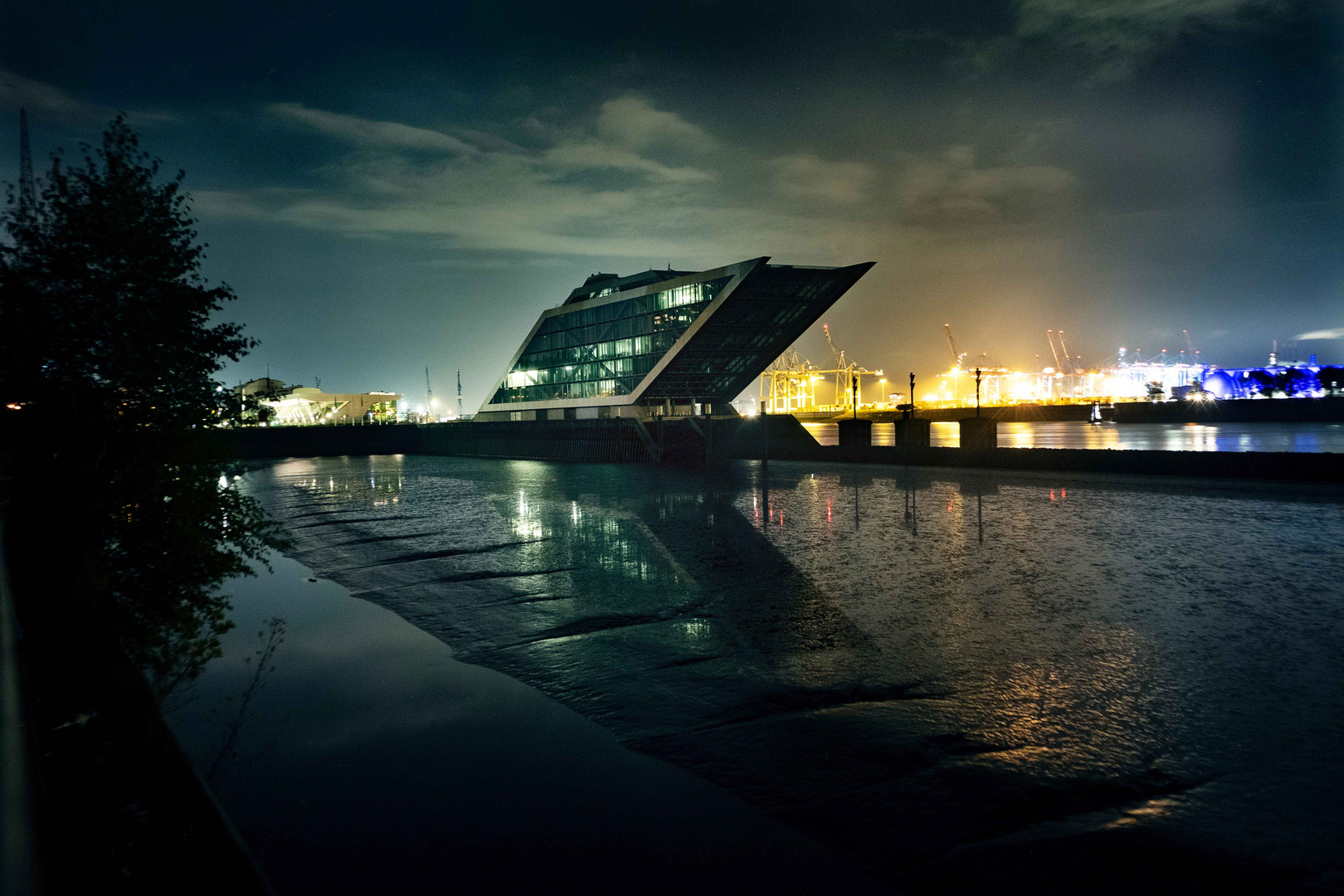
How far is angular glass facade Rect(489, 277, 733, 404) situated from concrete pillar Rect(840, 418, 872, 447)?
97.3ft

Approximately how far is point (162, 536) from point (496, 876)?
10.5m

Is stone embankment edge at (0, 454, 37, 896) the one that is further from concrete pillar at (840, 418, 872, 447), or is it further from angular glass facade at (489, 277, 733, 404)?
angular glass facade at (489, 277, 733, 404)

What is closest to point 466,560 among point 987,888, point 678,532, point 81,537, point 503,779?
point 678,532

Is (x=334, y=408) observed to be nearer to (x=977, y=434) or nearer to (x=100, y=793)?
(x=977, y=434)

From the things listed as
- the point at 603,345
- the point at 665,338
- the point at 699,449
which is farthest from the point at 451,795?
the point at 603,345

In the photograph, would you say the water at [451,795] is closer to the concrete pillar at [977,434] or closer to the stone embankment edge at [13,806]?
the stone embankment edge at [13,806]

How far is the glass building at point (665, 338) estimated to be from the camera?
64.5 meters

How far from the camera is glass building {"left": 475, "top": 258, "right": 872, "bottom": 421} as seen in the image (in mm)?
64500

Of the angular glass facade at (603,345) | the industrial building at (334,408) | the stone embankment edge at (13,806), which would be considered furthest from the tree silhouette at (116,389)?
the industrial building at (334,408)

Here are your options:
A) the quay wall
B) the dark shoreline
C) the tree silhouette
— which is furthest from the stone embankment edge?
the quay wall

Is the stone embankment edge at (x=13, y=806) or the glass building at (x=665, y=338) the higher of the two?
the glass building at (x=665, y=338)

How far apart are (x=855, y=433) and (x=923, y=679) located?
30.3m

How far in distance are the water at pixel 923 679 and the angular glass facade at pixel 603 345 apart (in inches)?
2106

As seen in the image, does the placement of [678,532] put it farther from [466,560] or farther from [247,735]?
[247,735]
